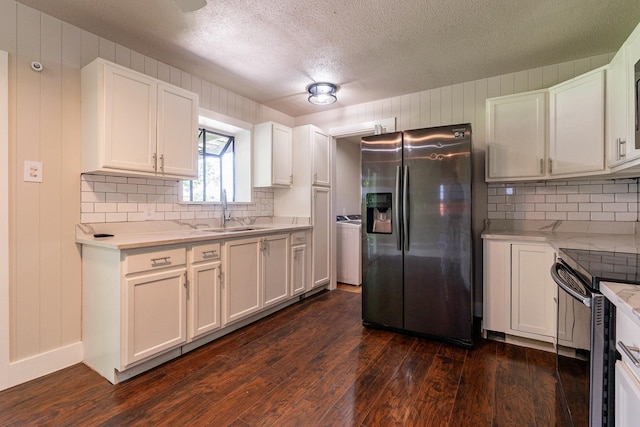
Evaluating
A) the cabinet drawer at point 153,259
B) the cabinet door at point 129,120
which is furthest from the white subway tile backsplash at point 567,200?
the cabinet door at point 129,120

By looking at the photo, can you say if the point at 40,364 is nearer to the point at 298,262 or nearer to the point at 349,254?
the point at 298,262

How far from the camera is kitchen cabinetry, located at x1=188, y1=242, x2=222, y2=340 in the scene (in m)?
2.23

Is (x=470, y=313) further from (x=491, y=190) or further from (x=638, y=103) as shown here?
(x=638, y=103)

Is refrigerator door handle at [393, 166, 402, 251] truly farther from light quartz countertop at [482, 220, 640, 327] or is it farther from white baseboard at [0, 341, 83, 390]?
white baseboard at [0, 341, 83, 390]

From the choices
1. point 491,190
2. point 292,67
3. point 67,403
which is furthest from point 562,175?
point 67,403

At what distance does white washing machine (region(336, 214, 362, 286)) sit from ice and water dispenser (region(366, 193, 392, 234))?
4.90 ft

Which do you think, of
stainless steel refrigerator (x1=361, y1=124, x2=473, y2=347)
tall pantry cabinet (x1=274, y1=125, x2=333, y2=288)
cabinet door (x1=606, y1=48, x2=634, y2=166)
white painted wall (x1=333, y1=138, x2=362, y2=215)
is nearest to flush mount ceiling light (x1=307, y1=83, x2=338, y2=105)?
tall pantry cabinet (x1=274, y1=125, x2=333, y2=288)

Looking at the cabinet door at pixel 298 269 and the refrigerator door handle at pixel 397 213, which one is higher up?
the refrigerator door handle at pixel 397 213

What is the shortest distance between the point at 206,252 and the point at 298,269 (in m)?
1.32

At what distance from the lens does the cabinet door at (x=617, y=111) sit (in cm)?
183

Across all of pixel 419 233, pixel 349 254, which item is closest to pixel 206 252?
pixel 419 233

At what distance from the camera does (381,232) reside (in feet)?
8.88

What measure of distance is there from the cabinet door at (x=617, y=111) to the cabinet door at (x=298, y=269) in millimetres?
2762

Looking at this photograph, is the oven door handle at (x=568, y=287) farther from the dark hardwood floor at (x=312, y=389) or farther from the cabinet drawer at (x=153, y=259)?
the cabinet drawer at (x=153, y=259)
